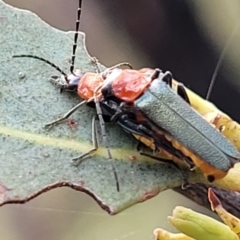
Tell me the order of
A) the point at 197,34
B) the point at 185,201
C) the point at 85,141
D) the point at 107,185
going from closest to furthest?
the point at 107,185 → the point at 85,141 → the point at 185,201 → the point at 197,34

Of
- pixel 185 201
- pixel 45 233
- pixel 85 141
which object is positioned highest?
pixel 85 141

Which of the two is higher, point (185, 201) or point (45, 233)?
point (185, 201)

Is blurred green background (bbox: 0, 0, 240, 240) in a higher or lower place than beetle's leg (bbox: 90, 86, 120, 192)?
lower

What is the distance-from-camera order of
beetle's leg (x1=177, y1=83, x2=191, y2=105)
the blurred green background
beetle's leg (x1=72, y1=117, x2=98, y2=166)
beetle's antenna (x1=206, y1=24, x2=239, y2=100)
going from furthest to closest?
1. the blurred green background
2. beetle's antenna (x1=206, y1=24, x2=239, y2=100)
3. beetle's leg (x1=177, y1=83, x2=191, y2=105)
4. beetle's leg (x1=72, y1=117, x2=98, y2=166)

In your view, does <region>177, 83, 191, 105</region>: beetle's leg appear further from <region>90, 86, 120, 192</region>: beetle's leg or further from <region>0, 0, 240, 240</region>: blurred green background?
<region>0, 0, 240, 240</region>: blurred green background

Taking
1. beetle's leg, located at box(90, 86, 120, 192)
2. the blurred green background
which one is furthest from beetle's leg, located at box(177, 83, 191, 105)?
the blurred green background

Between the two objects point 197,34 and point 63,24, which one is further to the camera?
point 63,24

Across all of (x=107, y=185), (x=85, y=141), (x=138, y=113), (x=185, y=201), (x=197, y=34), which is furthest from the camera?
(x=197, y=34)

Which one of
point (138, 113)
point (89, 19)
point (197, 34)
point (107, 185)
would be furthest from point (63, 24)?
point (107, 185)

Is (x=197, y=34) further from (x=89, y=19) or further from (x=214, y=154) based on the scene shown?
(x=214, y=154)
